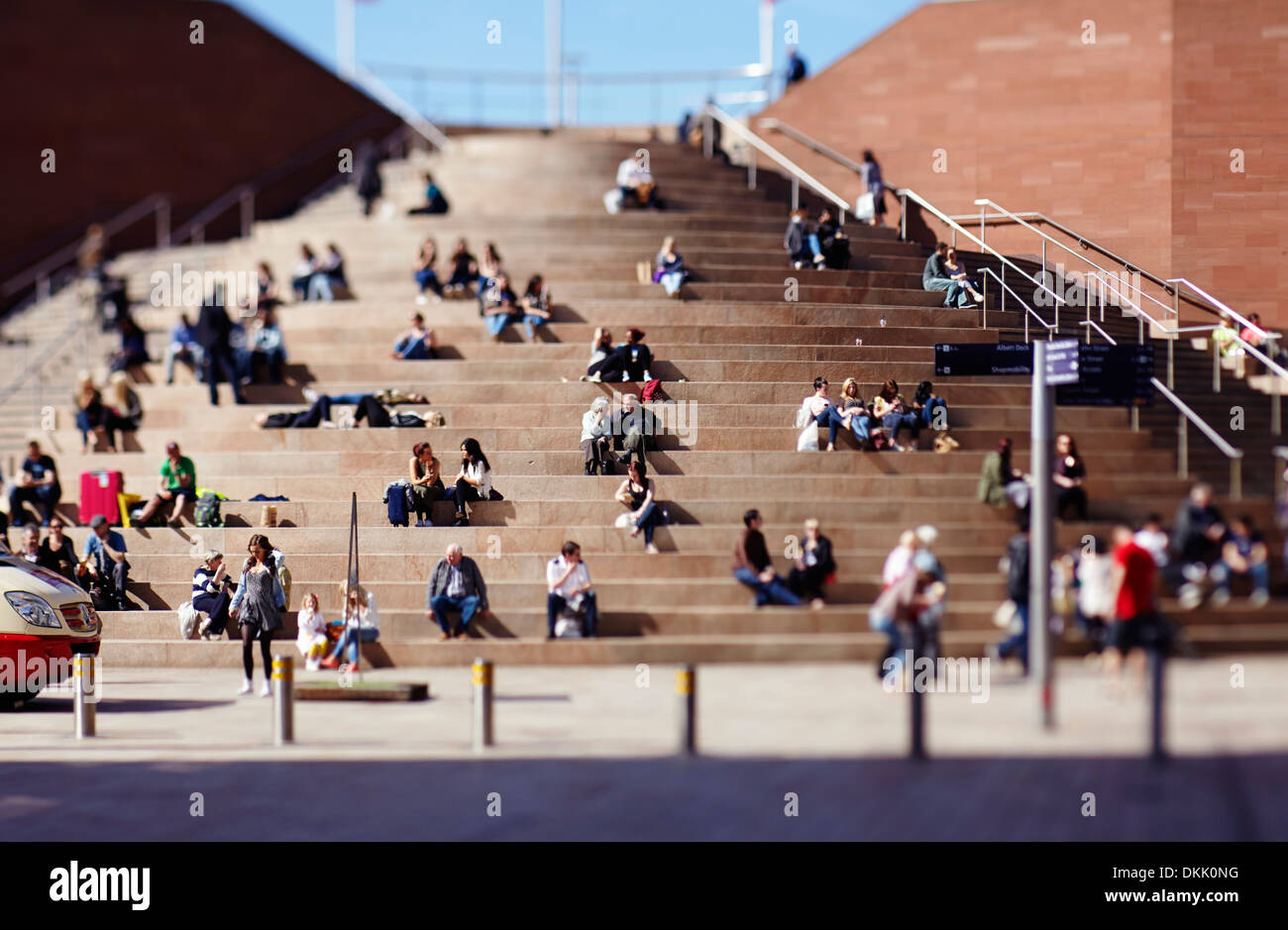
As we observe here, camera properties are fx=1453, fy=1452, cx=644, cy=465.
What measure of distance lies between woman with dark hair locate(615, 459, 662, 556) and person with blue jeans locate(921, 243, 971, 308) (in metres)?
3.55

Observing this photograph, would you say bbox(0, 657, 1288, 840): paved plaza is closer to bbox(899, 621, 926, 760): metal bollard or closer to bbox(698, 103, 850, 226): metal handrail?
bbox(899, 621, 926, 760): metal bollard

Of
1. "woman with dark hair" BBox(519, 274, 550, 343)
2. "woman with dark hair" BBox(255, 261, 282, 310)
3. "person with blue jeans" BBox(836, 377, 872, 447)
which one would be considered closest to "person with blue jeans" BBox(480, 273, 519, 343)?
"woman with dark hair" BBox(519, 274, 550, 343)

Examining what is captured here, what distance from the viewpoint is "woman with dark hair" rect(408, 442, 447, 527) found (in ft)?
55.2

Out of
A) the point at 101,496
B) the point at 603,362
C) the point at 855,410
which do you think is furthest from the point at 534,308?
the point at 855,410

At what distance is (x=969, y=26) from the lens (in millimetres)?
26969

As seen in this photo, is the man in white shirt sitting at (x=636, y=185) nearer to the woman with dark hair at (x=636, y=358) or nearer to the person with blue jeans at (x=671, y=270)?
the person with blue jeans at (x=671, y=270)

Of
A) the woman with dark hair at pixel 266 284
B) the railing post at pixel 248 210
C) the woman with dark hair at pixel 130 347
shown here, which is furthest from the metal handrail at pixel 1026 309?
the railing post at pixel 248 210

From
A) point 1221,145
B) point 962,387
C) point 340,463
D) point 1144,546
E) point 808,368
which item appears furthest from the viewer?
A: point 340,463

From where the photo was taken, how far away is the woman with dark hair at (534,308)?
21391 millimetres

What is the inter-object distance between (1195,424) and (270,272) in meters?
19.4

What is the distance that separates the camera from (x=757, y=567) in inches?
465

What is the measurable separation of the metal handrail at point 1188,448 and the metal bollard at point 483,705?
5677mm
